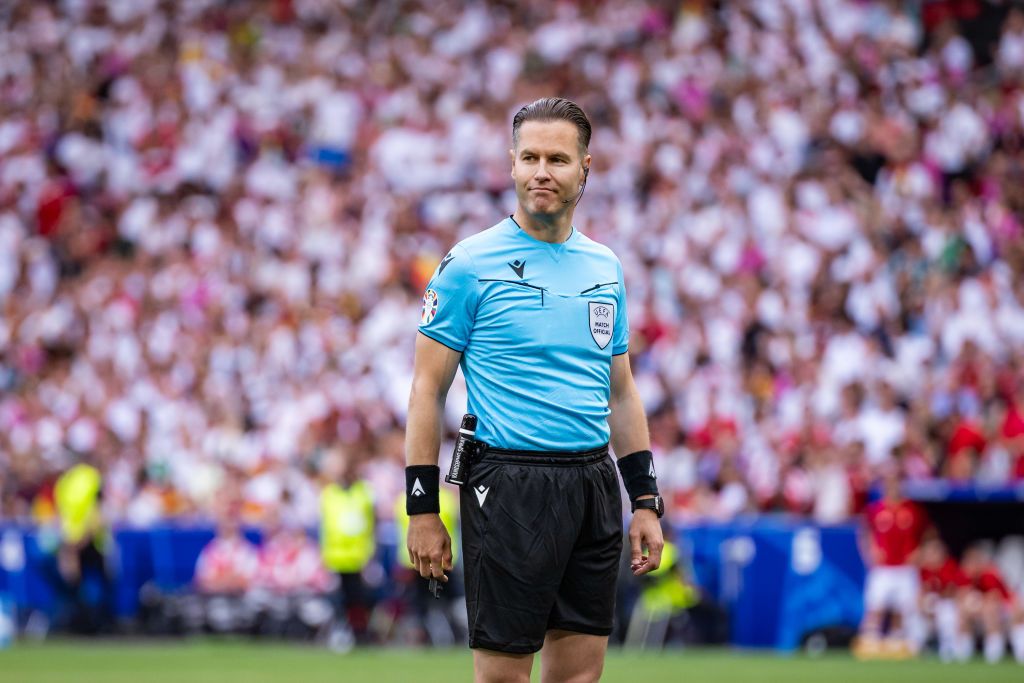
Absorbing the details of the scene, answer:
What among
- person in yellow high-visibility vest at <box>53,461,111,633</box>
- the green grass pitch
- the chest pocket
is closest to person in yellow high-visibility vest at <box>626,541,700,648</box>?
the green grass pitch

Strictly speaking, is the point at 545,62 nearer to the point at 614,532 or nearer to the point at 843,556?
the point at 843,556

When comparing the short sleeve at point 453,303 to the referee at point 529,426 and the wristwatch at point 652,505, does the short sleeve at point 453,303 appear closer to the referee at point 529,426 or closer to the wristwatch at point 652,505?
the referee at point 529,426

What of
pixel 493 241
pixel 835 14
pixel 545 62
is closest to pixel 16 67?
pixel 545 62

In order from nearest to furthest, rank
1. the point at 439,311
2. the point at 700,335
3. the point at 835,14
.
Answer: the point at 439,311 → the point at 700,335 → the point at 835,14

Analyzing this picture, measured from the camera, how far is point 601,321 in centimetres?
523

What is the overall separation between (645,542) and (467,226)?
48.4 ft

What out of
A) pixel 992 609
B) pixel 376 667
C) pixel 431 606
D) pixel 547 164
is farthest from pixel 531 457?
pixel 431 606

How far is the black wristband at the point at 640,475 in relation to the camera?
17.8ft

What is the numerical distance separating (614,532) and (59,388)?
1580 cm

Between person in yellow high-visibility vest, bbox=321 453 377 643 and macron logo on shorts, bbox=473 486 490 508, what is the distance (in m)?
10.3

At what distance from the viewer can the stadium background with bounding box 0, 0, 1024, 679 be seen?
50.8ft

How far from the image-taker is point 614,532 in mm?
5203

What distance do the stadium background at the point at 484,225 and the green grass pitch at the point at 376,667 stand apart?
4.45ft

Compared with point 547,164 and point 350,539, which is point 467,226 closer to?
point 350,539
